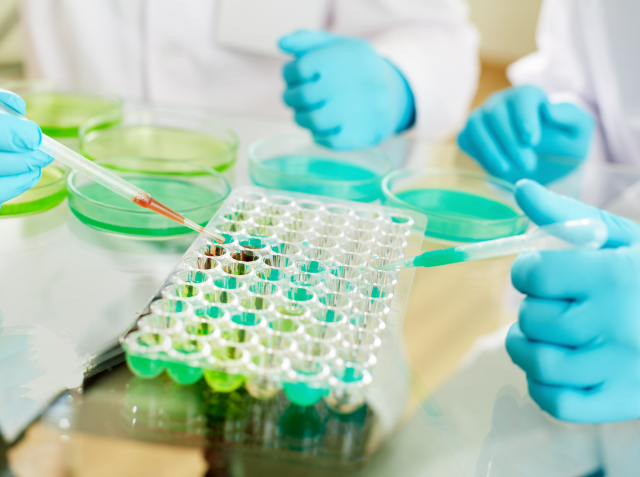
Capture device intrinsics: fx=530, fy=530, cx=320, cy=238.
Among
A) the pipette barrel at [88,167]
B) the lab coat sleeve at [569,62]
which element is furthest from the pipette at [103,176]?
the lab coat sleeve at [569,62]

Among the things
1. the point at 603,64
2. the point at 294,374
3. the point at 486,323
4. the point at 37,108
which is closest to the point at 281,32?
the point at 37,108

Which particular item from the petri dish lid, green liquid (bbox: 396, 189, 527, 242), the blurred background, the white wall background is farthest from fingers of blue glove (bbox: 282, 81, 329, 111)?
the white wall background

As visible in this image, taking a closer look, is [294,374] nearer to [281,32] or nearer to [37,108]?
[37,108]

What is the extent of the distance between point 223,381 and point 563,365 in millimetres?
301

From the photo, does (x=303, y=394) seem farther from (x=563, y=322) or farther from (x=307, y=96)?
(x=307, y=96)

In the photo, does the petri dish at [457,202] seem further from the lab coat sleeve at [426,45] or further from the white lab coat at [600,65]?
the white lab coat at [600,65]

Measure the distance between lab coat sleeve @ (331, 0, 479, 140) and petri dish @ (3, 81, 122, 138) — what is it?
56 centimetres

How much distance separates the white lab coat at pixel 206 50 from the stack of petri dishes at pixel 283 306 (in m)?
0.59

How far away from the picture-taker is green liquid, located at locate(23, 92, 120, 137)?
2.77ft

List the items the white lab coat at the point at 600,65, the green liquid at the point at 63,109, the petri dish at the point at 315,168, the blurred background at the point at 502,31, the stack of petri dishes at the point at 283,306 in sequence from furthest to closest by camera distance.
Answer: the blurred background at the point at 502,31
the white lab coat at the point at 600,65
the green liquid at the point at 63,109
the petri dish at the point at 315,168
the stack of petri dishes at the point at 283,306

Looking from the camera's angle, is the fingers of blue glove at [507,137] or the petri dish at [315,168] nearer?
the petri dish at [315,168]

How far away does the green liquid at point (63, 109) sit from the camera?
845mm

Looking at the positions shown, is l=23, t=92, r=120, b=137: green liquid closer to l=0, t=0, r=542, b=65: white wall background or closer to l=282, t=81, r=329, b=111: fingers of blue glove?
l=282, t=81, r=329, b=111: fingers of blue glove

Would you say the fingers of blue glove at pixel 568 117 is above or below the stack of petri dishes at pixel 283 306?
above
